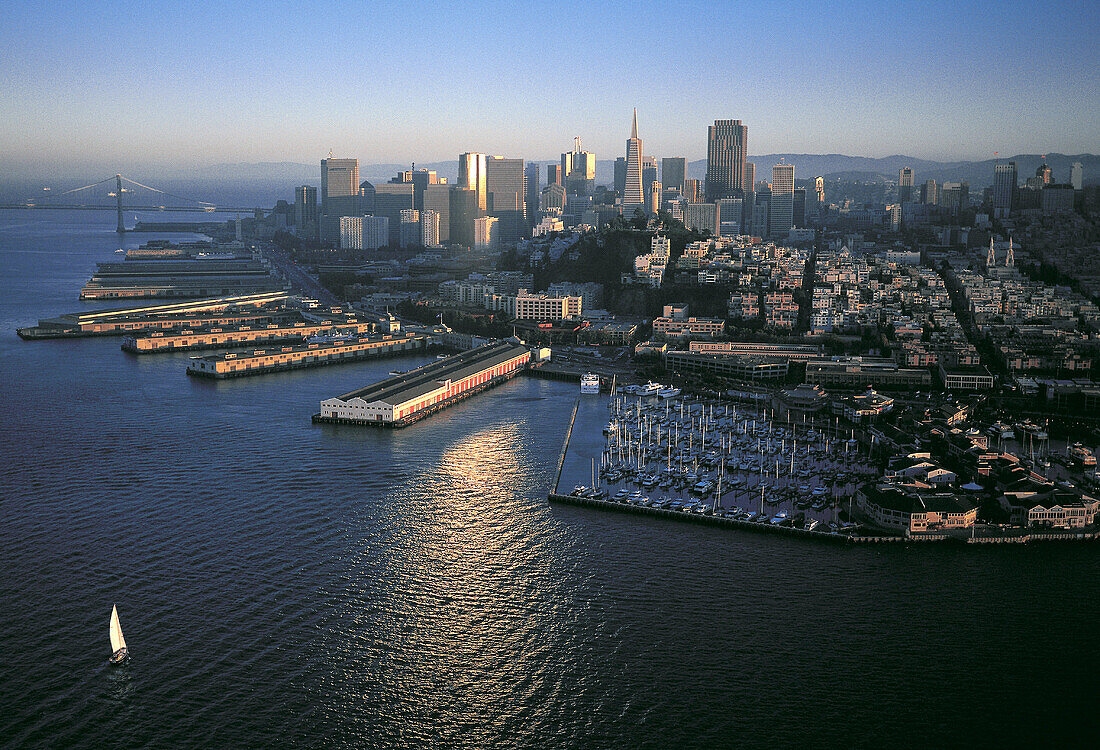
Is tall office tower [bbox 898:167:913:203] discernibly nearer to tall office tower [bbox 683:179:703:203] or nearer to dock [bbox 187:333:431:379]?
tall office tower [bbox 683:179:703:203]

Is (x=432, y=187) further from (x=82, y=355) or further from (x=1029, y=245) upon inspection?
(x=82, y=355)

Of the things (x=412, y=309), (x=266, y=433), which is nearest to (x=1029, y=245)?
(x=412, y=309)

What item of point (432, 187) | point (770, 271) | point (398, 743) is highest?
point (432, 187)

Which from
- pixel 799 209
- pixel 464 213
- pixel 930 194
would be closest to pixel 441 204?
pixel 464 213

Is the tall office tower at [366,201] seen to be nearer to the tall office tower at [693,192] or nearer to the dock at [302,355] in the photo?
the tall office tower at [693,192]

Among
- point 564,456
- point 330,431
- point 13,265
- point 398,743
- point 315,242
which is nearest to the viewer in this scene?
point 398,743

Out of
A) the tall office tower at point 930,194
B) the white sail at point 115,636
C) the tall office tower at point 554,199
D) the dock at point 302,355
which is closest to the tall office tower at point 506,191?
the tall office tower at point 554,199
